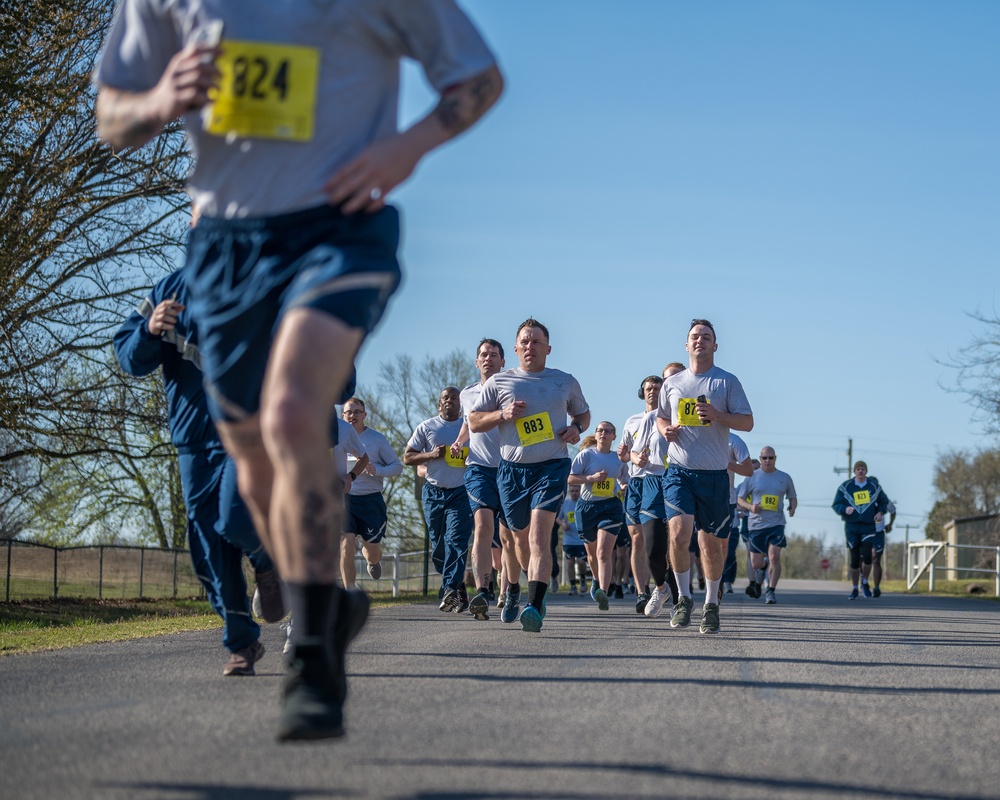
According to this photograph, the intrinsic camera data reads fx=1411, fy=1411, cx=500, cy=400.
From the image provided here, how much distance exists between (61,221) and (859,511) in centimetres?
1372

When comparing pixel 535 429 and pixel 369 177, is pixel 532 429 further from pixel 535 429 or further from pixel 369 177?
pixel 369 177

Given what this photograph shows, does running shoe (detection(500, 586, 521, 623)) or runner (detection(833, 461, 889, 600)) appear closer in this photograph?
running shoe (detection(500, 586, 521, 623))

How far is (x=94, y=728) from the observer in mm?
4570

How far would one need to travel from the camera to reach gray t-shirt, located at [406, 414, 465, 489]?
49.3ft

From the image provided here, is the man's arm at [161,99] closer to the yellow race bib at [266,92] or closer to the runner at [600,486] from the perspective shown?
the yellow race bib at [266,92]

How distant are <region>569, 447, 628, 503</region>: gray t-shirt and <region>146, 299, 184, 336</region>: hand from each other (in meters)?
12.2

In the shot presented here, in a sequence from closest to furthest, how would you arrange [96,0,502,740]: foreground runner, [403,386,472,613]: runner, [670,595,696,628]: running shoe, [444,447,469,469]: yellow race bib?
[96,0,502,740]: foreground runner
[670,595,696,628]: running shoe
[403,386,472,613]: runner
[444,447,469,469]: yellow race bib

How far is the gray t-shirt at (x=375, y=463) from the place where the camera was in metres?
14.9

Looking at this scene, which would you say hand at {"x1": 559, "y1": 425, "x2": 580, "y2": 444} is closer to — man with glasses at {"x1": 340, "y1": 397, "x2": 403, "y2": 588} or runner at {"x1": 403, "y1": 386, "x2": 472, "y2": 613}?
runner at {"x1": 403, "y1": 386, "x2": 472, "y2": 613}

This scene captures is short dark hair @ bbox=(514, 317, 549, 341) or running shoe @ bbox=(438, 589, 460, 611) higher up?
short dark hair @ bbox=(514, 317, 549, 341)

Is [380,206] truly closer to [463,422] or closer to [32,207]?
[463,422]

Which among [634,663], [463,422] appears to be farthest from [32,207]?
[634,663]

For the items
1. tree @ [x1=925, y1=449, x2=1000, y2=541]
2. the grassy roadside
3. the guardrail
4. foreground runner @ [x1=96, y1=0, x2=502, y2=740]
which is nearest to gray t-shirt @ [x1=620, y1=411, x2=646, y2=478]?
the grassy roadside

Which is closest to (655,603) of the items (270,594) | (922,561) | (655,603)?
(655,603)
